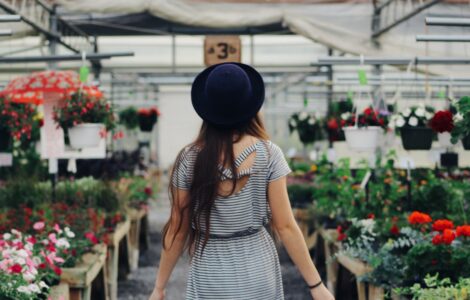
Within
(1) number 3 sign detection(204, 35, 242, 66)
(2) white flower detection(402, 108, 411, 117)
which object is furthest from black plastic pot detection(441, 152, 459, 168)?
(1) number 3 sign detection(204, 35, 242, 66)

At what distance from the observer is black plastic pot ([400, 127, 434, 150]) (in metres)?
5.08

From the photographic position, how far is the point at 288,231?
8.45 feet

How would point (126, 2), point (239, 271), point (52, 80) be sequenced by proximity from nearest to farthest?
point (239, 271) < point (52, 80) < point (126, 2)

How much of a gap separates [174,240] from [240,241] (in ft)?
0.75

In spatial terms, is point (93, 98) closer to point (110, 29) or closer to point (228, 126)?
point (228, 126)

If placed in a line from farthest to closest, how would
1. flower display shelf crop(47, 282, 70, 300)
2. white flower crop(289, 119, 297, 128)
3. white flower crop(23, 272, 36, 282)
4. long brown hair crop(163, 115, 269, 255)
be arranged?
white flower crop(289, 119, 297, 128), flower display shelf crop(47, 282, 70, 300), white flower crop(23, 272, 36, 282), long brown hair crop(163, 115, 269, 255)

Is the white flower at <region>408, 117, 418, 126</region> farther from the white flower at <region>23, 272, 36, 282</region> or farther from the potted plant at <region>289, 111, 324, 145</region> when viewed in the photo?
the potted plant at <region>289, 111, 324, 145</region>

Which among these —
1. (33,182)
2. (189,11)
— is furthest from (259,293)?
(189,11)

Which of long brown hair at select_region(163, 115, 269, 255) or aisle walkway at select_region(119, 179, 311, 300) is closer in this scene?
long brown hair at select_region(163, 115, 269, 255)

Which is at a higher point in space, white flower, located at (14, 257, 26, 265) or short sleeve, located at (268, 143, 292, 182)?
short sleeve, located at (268, 143, 292, 182)

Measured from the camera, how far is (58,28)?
7.73 m

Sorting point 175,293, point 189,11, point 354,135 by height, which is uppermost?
point 189,11

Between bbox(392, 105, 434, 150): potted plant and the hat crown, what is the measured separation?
273cm

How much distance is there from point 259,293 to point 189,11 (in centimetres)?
470
